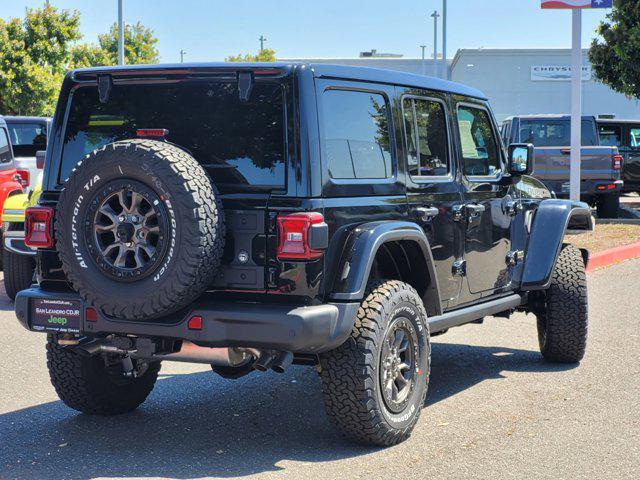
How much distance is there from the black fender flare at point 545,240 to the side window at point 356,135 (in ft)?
6.32

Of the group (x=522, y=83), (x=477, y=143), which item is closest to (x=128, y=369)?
(x=477, y=143)

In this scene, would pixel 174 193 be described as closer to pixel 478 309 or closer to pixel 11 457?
pixel 11 457

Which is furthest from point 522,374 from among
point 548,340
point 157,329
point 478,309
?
point 157,329

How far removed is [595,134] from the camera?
19.3 m

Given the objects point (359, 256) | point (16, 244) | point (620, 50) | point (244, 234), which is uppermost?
point (620, 50)

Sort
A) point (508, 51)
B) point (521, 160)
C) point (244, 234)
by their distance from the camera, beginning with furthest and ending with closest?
point (508, 51) < point (521, 160) < point (244, 234)

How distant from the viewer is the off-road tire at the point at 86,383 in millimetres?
5508

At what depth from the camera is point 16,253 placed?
987cm

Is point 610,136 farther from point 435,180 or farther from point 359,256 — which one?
point 359,256

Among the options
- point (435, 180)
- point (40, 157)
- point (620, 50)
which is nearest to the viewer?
point (435, 180)

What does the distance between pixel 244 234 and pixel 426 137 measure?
1598mm

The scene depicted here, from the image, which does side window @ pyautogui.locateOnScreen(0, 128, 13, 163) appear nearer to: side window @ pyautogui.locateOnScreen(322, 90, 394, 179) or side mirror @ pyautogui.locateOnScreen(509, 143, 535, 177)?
side mirror @ pyautogui.locateOnScreen(509, 143, 535, 177)

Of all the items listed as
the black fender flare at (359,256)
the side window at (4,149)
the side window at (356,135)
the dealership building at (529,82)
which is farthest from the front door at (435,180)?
the dealership building at (529,82)

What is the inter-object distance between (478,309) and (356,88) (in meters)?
1.80
